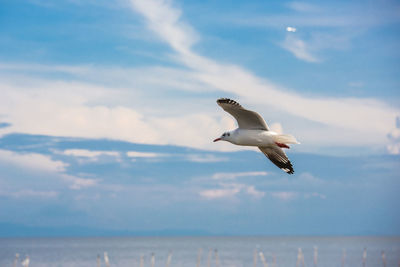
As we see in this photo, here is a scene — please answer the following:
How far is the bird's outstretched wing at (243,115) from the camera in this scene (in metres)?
15.7

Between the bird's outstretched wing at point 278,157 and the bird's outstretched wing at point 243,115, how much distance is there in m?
1.36

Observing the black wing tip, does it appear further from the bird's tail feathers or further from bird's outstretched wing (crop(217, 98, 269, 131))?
the bird's tail feathers

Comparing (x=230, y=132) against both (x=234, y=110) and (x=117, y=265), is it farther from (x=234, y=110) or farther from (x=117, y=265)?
(x=117, y=265)

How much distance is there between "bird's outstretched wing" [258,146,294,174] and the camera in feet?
57.5

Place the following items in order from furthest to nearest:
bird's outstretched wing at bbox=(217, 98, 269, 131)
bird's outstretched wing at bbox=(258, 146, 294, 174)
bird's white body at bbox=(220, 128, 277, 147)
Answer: bird's outstretched wing at bbox=(258, 146, 294, 174) → bird's white body at bbox=(220, 128, 277, 147) → bird's outstretched wing at bbox=(217, 98, 269, 131)

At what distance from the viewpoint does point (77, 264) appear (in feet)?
251

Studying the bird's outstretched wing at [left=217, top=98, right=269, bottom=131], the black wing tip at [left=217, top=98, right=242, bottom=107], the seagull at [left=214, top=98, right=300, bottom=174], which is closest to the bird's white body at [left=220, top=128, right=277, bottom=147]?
the seagull at [left=214, top=98, right=300, bottom=174]

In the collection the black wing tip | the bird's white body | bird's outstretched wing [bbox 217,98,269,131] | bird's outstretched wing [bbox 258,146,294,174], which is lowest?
bird's outstretched wing [bbox 258,146,294,174]

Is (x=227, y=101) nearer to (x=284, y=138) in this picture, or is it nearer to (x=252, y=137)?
(x=252, y=137)

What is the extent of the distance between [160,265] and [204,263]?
8.29 meters

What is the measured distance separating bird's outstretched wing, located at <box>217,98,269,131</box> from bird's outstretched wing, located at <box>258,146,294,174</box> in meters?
1.36

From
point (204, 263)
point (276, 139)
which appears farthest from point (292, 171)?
point (204, 263)

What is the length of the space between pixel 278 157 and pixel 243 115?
98.8 inches

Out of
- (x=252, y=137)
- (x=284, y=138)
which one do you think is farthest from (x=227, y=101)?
Answer: (x=284, y=138)
